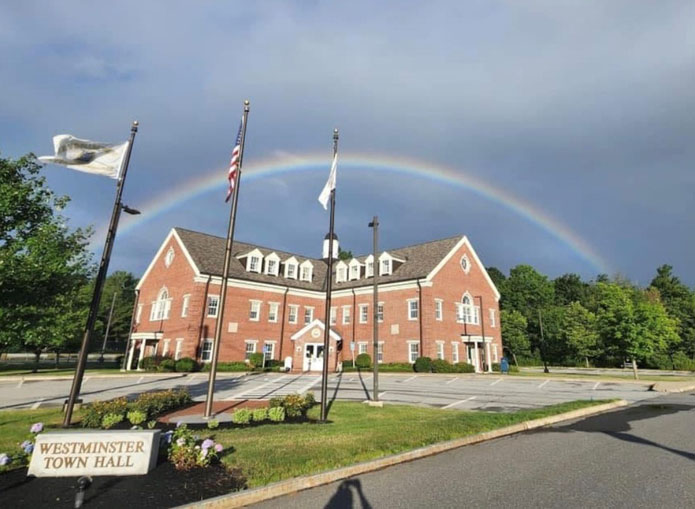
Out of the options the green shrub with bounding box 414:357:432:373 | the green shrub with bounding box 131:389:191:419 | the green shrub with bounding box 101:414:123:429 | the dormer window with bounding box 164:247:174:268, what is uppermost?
the dormer window with bounding box 164:247:174:268

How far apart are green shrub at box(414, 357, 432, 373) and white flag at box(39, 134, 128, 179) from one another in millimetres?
28058

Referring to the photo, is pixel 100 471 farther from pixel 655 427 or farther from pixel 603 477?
pixel 655 427

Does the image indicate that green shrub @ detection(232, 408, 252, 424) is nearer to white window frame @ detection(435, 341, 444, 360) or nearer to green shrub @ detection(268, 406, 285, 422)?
green shrub @ detection(268, 406, 285, 422)

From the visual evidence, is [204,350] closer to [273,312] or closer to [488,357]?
[273,312]

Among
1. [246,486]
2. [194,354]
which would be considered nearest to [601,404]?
[246,486]

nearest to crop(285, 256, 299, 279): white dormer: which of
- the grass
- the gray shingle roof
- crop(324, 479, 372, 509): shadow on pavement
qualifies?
the gray shingle roof

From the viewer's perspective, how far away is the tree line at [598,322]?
32.9 meters

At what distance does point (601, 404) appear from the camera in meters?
14.4

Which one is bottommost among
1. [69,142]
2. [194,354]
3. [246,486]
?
[246,486]

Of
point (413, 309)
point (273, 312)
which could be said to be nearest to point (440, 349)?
point (413, 309)

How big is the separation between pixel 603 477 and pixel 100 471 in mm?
8057

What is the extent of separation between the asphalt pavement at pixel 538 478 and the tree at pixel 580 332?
54.4 meters

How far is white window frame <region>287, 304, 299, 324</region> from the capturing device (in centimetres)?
4151

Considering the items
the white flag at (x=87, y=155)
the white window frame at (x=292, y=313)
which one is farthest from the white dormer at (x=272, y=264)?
the white flag at (x=87, y=155)
